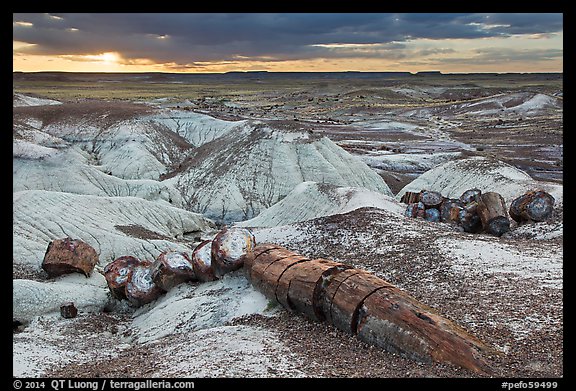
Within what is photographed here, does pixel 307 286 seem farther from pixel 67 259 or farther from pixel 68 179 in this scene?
pixel 68 179

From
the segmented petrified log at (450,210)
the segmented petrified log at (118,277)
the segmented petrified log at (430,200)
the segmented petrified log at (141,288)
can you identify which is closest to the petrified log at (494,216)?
the segmented petrified log at (450,210)

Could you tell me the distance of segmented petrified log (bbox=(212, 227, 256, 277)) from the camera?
43.9ft

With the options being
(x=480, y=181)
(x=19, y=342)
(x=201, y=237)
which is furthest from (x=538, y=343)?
(x=201, y=237)

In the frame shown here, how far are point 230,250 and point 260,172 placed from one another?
27.1 meters

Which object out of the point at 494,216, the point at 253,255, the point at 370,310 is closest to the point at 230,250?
the point at 253,255

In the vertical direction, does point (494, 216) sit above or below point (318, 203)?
above

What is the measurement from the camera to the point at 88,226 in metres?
24.6

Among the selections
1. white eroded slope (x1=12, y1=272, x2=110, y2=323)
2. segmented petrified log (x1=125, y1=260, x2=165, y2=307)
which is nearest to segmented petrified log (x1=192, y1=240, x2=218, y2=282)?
segmented petrified log (x1=125, y1=260, x2=165, y2=307)

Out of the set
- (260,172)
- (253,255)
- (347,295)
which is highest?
(347,295)

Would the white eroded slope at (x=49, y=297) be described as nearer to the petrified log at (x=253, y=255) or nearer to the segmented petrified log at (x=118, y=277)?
the segmented petrified log at (x=118, y=277)

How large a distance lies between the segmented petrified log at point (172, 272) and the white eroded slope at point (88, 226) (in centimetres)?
676

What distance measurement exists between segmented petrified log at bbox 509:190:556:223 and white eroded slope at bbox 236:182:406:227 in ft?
19.0

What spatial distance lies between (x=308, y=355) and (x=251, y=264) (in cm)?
431

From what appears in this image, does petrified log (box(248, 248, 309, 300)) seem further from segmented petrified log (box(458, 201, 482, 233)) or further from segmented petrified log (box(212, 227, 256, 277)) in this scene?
segmented petrified log (box(458, 201, 482, 233))
